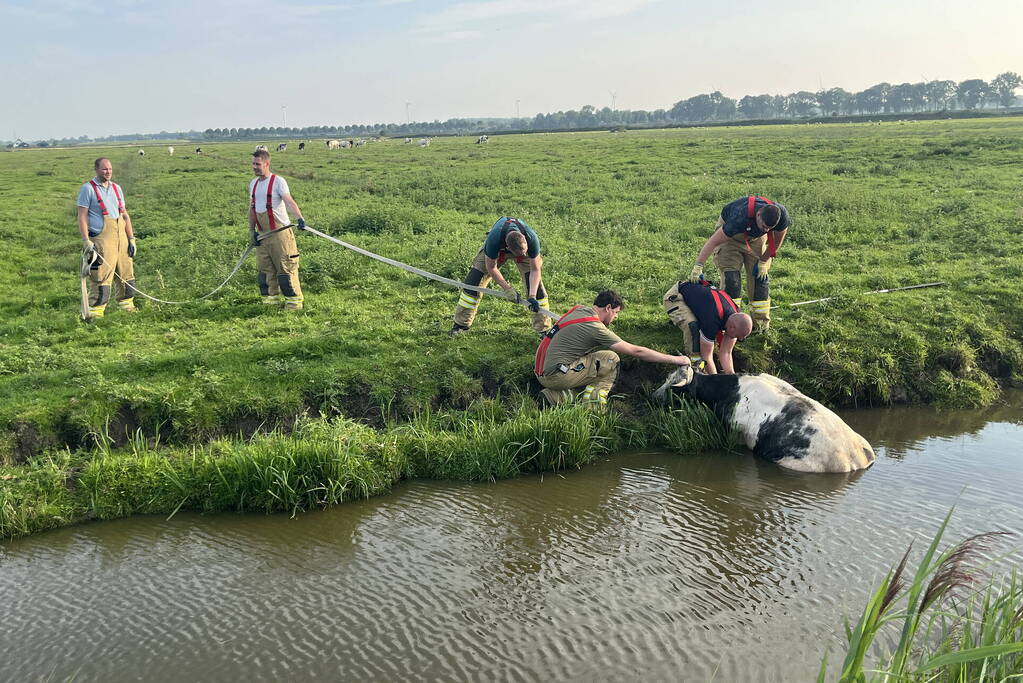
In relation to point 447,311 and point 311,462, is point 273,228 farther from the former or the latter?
point 311,462

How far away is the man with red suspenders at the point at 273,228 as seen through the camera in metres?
11.6

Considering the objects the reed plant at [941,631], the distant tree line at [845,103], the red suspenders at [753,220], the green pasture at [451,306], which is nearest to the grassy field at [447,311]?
the green pasture at [451,306]

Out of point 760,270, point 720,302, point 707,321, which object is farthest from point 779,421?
point 760,270

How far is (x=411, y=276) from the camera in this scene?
14.1 meters

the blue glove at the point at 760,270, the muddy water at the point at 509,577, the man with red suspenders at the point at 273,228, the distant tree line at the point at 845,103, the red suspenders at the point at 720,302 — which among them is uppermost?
the distant tree line at the point at 845,103

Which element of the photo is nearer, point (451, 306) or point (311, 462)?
point (311, 462)

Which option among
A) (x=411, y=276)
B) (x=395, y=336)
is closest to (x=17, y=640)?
(x=395, y=336)

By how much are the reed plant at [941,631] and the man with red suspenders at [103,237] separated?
35.6 ft

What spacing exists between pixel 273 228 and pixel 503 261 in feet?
12.5

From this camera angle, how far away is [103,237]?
38.4 feet

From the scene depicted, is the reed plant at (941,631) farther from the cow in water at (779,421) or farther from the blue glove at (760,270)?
the blue glove at (760,270)

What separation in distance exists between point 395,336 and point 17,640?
592 cm

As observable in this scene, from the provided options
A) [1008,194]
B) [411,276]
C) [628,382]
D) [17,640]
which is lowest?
[17,640]

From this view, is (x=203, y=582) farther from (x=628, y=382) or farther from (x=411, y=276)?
(x=411, y=276)
